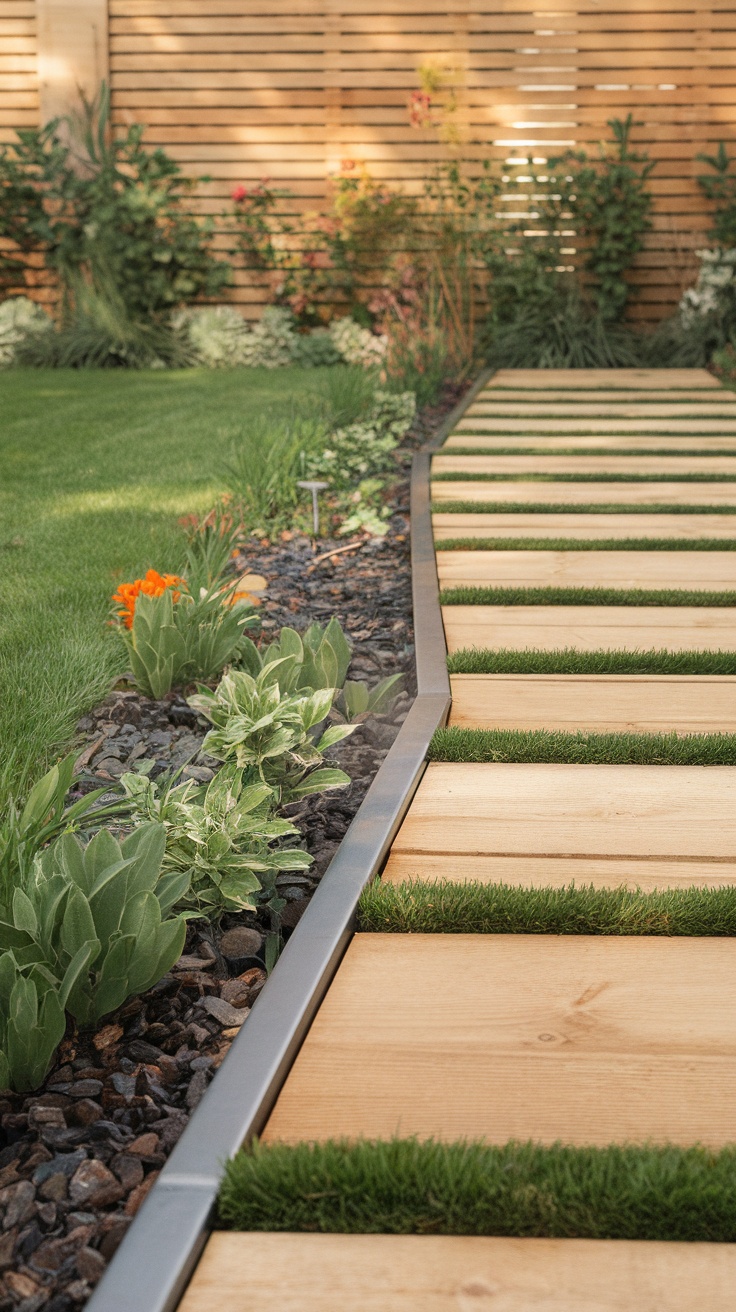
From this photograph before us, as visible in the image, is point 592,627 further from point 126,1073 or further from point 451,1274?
point 451,1274

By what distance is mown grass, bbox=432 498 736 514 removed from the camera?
136 inches

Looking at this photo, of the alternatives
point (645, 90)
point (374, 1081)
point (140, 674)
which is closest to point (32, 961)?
point (374, 1081)

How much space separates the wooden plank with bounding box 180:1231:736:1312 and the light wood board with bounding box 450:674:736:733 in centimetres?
109

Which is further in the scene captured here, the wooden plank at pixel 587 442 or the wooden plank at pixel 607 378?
the wooden plank at pixel 607 378

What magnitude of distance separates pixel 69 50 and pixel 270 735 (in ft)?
27.1

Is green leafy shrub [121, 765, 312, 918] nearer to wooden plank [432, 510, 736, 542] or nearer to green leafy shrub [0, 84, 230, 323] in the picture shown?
wooden plank [432, 510, 736, 542]

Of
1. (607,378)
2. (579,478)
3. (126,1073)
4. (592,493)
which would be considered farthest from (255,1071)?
(607,378)

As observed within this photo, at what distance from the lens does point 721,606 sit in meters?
2.53

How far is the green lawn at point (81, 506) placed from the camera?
1.98m

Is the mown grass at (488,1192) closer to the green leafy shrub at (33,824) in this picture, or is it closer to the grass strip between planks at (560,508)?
the green leafy shrub at (33,824)

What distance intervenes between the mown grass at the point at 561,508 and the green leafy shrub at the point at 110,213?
530cm

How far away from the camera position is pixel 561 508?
352cm

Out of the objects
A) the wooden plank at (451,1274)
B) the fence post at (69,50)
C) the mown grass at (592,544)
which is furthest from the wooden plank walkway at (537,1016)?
the fence post at (69,50)

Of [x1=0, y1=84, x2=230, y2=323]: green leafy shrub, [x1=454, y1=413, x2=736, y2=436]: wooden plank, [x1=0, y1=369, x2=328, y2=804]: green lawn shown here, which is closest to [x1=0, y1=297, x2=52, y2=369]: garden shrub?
[x1=0, y1=84, x2=230, y2=323]: green leafy shrub
